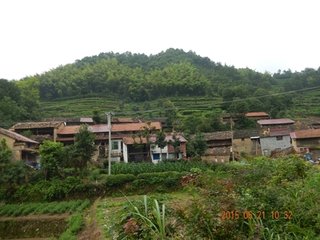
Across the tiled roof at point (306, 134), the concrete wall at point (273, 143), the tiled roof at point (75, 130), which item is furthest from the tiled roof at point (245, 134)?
the tiled roof at point (75, 130)

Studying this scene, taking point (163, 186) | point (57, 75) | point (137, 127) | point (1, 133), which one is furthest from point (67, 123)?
point (57, 75)

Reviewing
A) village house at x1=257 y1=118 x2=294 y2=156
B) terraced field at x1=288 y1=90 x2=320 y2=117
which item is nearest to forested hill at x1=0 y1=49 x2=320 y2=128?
terraced field at x1=288 y1=90 x2=320 y2=117

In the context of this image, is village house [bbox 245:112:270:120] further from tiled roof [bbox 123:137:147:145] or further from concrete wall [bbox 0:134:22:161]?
concrete wall [bbox 0:134:22:161]

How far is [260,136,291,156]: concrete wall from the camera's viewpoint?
1973 inches

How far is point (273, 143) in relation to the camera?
50250 millimetres

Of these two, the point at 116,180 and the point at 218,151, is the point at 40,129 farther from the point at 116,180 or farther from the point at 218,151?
the point at 218,151

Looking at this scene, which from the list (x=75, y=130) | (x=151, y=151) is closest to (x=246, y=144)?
(x=151, y=151)

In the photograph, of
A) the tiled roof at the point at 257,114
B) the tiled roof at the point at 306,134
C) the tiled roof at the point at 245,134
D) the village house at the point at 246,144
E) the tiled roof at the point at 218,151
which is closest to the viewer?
the tiled roof at the point at 218,151

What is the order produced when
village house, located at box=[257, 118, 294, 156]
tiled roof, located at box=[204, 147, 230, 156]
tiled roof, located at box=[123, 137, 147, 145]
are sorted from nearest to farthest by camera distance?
tiled roof, located at box=[123, 137, 147, 145] < tiled roof, located at box=[204, 147, 230, 156] < village house, located at box=[257, 118, 294, 156]

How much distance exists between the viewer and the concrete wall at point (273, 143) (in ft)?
164

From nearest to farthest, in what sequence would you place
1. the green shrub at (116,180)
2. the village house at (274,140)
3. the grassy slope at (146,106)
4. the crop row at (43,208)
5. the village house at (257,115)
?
the crop row at (43,208) → the green shrub at (116,180) → the village house at (274,140) → the village house at (257,115) → the grassy slope at (146,106)

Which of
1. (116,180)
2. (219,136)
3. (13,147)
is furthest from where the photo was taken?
(219,136)

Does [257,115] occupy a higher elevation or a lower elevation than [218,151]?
higher

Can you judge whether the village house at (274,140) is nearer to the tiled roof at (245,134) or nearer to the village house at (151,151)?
the tiled roof at (245,134)
